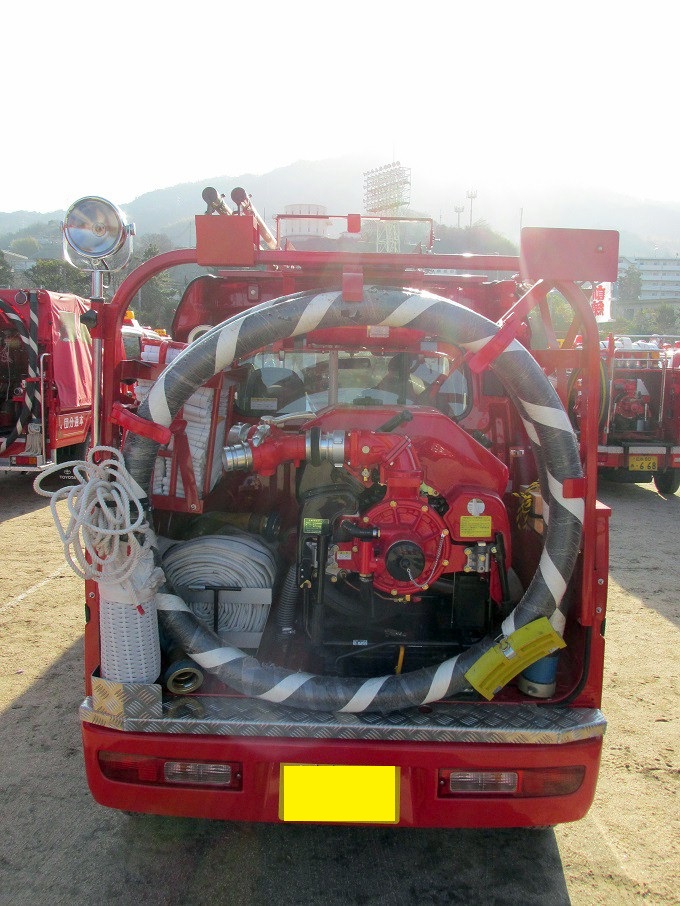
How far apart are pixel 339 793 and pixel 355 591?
0.80 metres

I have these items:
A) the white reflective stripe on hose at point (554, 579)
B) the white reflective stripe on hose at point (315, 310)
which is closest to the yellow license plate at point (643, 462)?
the white reflective stripe on hose at point (554, 579)

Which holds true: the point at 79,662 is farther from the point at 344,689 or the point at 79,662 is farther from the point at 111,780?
the point at 344,689

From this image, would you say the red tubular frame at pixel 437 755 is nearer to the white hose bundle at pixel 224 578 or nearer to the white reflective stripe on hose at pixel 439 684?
the white reflective stripe on hose at pixel 439 684

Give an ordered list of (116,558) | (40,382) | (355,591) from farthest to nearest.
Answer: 1. (40,382)
2. (355,591)
3. (116,558)

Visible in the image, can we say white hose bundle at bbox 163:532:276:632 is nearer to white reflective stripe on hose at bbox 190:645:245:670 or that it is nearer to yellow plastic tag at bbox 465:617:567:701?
white reflective stripe on hose at bbox 190:645:245:670

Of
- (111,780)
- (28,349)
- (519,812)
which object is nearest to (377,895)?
(519,812)

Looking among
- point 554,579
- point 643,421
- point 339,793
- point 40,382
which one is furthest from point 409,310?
point 643,421

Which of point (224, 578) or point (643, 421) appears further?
point (643, 421)

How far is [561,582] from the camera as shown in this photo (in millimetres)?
2279

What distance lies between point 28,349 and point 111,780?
7.34 m

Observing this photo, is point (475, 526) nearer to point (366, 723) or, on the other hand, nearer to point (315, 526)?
point (315, 526)

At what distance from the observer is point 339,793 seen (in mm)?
2158

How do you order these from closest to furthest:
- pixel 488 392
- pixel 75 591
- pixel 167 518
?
1. pixel 167 518
2. pixel 488 392
3. pixel 75 591

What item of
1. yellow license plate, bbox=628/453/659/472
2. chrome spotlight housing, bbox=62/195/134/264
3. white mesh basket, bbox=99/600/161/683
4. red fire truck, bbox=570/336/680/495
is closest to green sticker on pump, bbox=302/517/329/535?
white mesh basket, bbox=99/600/161/683
